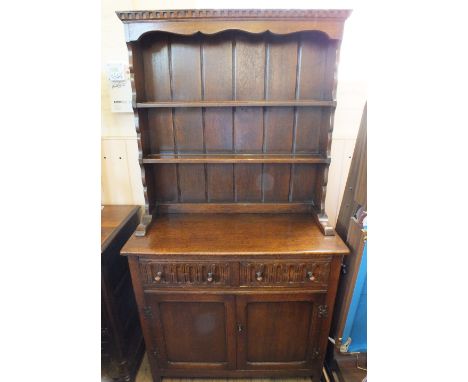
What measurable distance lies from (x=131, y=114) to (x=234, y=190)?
0.74 m

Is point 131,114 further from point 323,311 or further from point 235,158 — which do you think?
point 323,311

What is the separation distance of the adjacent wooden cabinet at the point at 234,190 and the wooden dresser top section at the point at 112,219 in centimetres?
17

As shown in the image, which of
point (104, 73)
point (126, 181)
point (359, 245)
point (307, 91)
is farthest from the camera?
point (126, 181)

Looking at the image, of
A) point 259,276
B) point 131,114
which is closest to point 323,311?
point 259,276

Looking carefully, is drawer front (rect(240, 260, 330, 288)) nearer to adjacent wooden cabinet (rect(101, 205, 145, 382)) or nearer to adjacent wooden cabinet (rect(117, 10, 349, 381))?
adjacent wooden cabinet (rect(117, 10, 349, 381))

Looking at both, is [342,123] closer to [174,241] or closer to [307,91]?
[307,91]

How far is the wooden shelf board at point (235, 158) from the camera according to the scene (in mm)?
1320

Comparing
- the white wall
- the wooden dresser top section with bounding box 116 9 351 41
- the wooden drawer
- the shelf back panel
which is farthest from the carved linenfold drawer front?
the wooden dresser top section with bounding box 116 9 351 41

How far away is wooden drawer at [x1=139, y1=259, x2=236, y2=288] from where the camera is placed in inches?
48.3

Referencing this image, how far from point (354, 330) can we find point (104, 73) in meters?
1.94

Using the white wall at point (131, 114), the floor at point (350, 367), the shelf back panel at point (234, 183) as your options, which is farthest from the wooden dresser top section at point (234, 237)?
the floor at point (350, 367)
